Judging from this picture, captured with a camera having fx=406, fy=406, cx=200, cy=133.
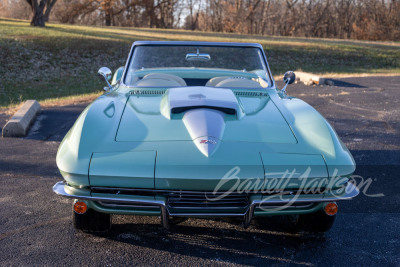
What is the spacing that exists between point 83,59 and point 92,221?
15.4m

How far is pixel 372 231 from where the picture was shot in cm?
278

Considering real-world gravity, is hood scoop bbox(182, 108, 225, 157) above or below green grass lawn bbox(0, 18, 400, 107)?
above

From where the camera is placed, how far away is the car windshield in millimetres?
3730

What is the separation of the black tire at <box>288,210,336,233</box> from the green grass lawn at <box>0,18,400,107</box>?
398 inches

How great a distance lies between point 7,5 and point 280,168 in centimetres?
4267

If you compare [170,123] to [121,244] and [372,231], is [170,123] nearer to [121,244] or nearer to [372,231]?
[121,244]

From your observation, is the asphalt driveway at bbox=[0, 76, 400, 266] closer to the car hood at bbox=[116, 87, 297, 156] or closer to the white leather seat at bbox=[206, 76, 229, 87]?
the car hood at bbox=[116, 87, 297, 156]

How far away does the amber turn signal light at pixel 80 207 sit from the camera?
2.38 metres

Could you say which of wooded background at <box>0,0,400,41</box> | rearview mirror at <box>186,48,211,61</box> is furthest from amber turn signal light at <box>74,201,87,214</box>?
wooded background at <box>0,0,400,41</box>

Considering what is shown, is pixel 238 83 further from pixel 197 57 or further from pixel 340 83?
pixel 340 83

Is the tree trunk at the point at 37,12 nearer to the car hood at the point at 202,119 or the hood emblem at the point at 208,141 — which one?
the car hood at the point at 202,119

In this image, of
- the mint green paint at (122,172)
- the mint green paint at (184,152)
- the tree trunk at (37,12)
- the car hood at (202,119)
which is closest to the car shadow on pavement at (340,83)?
the car hood at (202,119)

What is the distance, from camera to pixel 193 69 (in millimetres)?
4188
